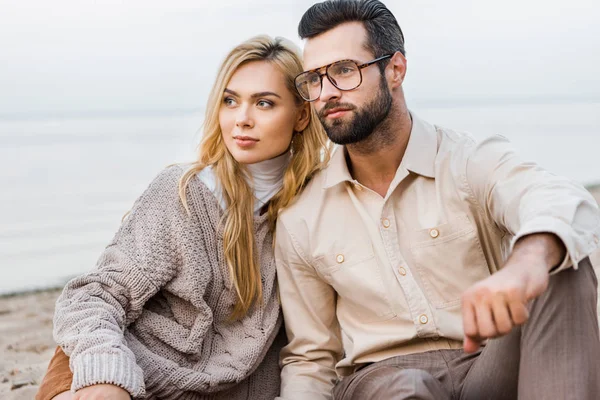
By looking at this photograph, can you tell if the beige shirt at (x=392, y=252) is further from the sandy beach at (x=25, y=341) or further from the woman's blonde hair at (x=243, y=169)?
the sandy beach at (x=25, y=341)

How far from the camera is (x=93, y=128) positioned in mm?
15594

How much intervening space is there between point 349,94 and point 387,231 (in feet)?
1.48

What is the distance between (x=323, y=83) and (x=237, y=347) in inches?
35.0

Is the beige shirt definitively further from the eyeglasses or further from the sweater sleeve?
the sweater sleeve

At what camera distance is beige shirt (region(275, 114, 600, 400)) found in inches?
103

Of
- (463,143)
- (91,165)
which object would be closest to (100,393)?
(463,143)

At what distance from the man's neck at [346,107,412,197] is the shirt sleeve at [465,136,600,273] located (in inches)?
10.8

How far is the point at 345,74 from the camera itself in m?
2.76

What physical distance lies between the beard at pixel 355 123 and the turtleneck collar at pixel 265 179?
31cm

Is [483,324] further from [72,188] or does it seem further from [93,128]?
[93,128]

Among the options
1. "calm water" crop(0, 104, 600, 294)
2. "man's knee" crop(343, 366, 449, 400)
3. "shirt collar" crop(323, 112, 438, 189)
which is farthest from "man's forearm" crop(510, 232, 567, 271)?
"calm water" crop(0, 104, 600, 294)

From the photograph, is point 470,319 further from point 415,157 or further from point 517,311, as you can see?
point 415,157

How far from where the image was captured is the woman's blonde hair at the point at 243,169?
9.12 feet

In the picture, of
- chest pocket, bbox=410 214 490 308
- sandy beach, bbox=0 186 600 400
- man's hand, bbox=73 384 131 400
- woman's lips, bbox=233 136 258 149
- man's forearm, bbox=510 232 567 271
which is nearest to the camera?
man's forearm, bbox=510 232 567 271
